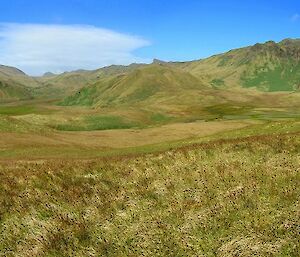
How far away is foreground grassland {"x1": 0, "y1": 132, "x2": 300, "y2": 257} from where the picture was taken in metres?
16.1

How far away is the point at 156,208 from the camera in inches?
756

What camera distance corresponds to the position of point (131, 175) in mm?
23391

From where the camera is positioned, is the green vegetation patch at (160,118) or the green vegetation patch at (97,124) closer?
the green vegetation patch at (97,124)

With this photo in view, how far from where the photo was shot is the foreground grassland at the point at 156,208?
52.8 feet

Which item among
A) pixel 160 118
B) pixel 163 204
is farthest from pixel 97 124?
pixel 163 204

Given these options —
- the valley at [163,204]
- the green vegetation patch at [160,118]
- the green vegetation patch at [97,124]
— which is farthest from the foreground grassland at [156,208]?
the green vegetation patch at [160,118]

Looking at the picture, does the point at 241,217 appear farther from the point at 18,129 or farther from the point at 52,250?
the point at 18,129

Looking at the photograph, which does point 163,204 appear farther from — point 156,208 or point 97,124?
point 97,124

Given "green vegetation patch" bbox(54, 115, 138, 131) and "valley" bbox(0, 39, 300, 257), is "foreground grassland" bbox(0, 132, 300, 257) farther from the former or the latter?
"green vegetation patch" bbox(54, 115, 138, 131)

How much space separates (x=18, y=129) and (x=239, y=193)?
6029 centimetres

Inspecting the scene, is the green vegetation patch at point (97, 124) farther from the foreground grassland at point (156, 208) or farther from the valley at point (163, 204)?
the foreground grassland at point (156, 208)

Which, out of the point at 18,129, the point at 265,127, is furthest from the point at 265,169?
the point at 18,129

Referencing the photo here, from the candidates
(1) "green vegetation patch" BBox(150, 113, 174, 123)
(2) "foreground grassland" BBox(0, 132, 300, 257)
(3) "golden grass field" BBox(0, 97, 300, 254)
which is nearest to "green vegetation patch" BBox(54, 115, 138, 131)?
(1) "green vegetation patch" BBox(150, 113, 174, 123)

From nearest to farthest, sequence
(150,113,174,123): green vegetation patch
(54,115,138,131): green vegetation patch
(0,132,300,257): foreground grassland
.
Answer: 1. (0,132,300,257): foreground grassland
2. (54,115,138,131): green vegetation patch
3. (150,113,174,123): green vegetation patch
